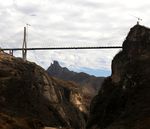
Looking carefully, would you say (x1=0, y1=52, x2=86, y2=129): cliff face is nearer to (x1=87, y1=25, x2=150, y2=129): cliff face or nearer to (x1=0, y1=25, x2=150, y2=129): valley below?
(x1=0, y1=25, x2=150, y2=129): valley below

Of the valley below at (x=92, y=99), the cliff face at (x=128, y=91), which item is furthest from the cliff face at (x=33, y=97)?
the cliff face at (x=128, y=91)

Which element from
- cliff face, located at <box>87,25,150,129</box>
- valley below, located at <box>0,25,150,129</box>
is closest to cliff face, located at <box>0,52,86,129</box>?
valley below, located at <box>0,25,150,129</box>

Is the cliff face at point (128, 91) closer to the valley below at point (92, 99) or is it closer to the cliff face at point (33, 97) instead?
the valley below at point (92, 99)

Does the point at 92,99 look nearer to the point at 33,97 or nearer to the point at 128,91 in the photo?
the point at 128,91

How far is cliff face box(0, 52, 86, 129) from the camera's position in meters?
145

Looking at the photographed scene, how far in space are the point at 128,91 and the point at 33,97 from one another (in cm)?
6133

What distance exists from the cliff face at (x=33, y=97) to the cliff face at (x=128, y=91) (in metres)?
29.7

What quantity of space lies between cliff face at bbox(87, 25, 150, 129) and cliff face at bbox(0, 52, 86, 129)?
2969cm

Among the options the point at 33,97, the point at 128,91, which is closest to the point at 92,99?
the point at 128,91

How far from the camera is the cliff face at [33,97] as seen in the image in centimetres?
14512

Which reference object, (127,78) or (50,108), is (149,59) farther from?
(50,108)

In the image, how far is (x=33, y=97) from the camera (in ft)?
508

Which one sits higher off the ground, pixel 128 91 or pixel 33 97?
pixel 128 91

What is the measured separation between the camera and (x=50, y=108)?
516 ft
